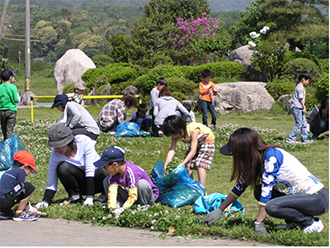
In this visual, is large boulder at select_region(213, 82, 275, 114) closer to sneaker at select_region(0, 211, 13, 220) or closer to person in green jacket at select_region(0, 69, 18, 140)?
person in green jacket at select_region(0, 69, 18, 140)

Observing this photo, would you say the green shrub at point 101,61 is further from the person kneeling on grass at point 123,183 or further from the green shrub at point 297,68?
the person kneeling on grass at point 123,183

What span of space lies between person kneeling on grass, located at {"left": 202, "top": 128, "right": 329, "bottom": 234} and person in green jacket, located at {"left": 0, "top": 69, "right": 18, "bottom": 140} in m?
7.27

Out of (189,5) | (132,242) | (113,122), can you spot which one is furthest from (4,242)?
(189,5)

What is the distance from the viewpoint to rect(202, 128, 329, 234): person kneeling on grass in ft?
14.4

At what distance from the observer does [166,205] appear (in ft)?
19.0

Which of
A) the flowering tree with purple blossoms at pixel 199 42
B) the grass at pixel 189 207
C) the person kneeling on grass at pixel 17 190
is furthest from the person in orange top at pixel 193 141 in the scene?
the flowering tree with purple blossoms at pixel 199 42

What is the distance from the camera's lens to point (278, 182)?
4.53 metres

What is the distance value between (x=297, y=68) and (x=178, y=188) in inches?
628

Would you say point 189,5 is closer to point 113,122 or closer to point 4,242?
point 113,122

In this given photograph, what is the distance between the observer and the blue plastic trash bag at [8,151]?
6.44 metres

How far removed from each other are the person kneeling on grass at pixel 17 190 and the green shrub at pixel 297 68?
1670cm

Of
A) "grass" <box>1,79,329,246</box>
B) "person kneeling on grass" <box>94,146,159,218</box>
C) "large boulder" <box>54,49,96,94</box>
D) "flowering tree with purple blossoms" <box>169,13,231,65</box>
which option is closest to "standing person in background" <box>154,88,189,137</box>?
"grass" <box>1,79,329,246</box>

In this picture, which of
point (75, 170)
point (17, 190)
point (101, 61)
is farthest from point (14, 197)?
point (101, 61)

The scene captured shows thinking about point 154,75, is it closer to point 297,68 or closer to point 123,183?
point 297,68
